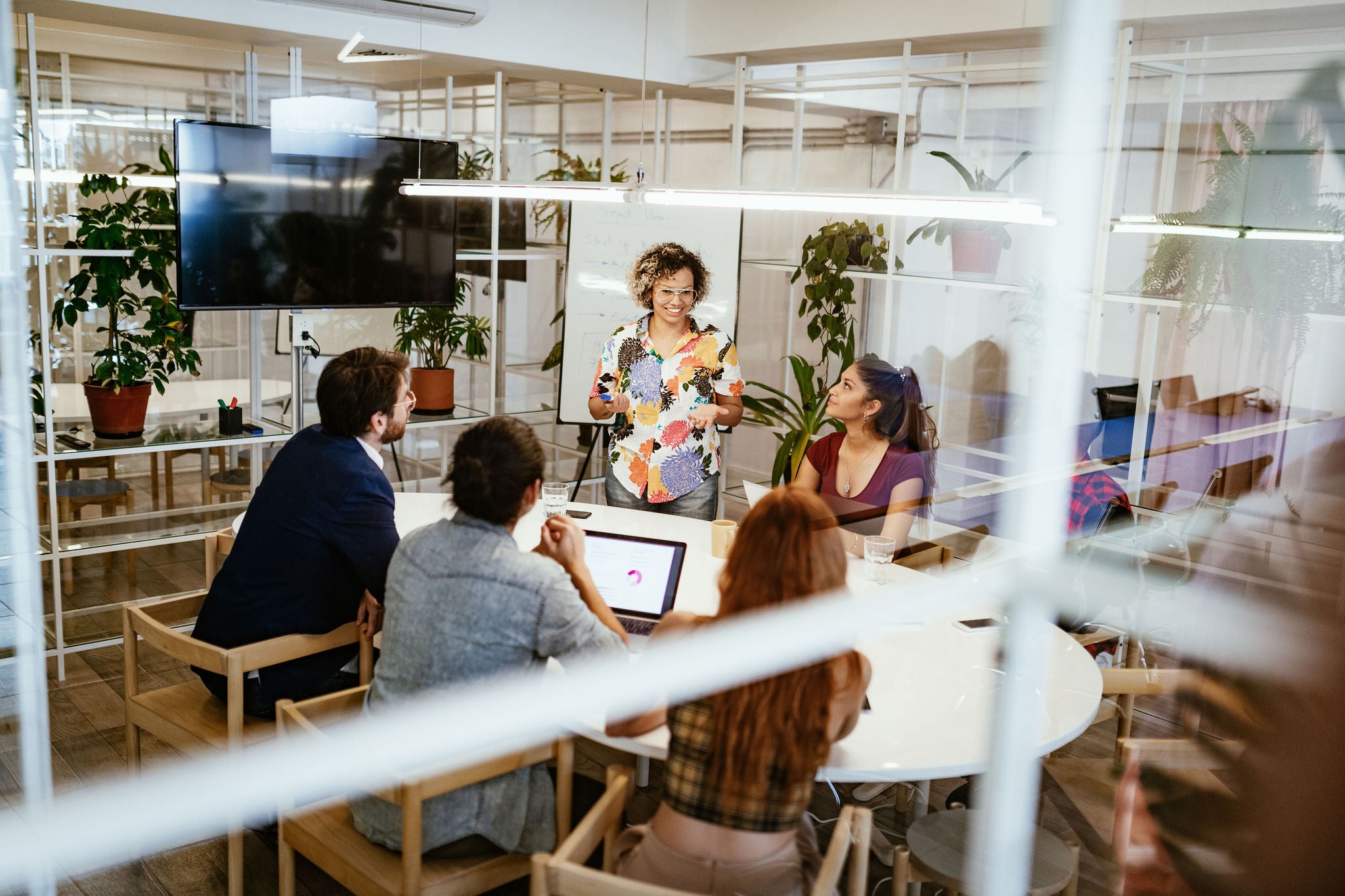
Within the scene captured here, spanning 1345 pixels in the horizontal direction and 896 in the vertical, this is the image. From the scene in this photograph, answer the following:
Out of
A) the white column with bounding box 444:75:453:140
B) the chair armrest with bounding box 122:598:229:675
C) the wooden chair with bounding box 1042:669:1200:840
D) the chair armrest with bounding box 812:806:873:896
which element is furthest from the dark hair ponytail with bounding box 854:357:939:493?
the white column with bounding box 444:75:453:140

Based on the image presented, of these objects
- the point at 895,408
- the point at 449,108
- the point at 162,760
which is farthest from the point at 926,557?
the point at 449,108

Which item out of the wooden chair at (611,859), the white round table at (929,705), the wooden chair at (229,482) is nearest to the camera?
the wooden chair at (611,859)

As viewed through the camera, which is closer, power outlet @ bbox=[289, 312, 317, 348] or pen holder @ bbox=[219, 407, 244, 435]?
pen holder @ bbox=[219, 407, 244, 435]

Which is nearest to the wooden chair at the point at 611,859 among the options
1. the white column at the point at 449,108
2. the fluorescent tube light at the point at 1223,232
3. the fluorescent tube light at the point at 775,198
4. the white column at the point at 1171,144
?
the fluorescent tube light at the point at 775,198

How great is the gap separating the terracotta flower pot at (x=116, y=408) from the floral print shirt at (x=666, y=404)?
1.73 m

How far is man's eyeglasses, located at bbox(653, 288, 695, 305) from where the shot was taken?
359cm

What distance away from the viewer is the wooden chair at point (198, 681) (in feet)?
7.33

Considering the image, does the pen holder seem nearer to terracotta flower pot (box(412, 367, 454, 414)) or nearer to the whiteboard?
terracotta flower pot (box(412, 367, 454, 414))

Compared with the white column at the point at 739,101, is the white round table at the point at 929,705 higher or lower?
lower

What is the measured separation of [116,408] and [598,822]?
112 inches

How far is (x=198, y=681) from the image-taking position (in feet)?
8.72

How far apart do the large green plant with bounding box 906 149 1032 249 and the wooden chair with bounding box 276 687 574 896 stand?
114 inches

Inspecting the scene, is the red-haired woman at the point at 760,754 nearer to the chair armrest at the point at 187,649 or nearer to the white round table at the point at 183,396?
the chair armrest at the point at 187,649

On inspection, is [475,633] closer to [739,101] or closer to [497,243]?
[497,243]
